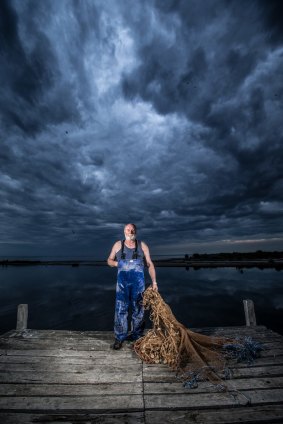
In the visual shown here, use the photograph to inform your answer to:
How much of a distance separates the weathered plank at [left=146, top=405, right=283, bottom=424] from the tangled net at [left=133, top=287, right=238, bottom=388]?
702 millimetres

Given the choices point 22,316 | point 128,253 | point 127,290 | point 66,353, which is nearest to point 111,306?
point 22,316

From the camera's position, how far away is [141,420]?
3.35 m

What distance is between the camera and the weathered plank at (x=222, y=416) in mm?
3297

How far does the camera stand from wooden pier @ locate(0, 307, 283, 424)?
3416 mm

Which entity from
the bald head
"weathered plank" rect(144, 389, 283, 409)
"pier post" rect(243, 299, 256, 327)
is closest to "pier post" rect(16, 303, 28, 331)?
the bald head

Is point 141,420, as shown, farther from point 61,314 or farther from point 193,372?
point 61,314

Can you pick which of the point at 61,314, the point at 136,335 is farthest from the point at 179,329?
the point at 61,314

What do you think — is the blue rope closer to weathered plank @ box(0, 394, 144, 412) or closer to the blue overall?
the blue overall

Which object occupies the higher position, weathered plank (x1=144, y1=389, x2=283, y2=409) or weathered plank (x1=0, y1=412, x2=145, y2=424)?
weathered plank (x1=0, y1=412, x2=145, y2=424)

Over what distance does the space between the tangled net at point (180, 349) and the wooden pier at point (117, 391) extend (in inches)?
7.7

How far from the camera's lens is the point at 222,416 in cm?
340

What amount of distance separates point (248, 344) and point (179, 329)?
1.55 metres

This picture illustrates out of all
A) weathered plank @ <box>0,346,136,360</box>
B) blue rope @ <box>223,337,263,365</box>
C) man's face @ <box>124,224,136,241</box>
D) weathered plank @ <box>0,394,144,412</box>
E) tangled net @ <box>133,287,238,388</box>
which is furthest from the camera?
man's face @ <box>124,224,136,241</box>

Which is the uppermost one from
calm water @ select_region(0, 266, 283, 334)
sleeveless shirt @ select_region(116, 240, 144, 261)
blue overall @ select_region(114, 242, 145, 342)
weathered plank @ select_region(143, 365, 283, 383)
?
sleeveless shirt @ select_region(116, 240, 144, 261)
